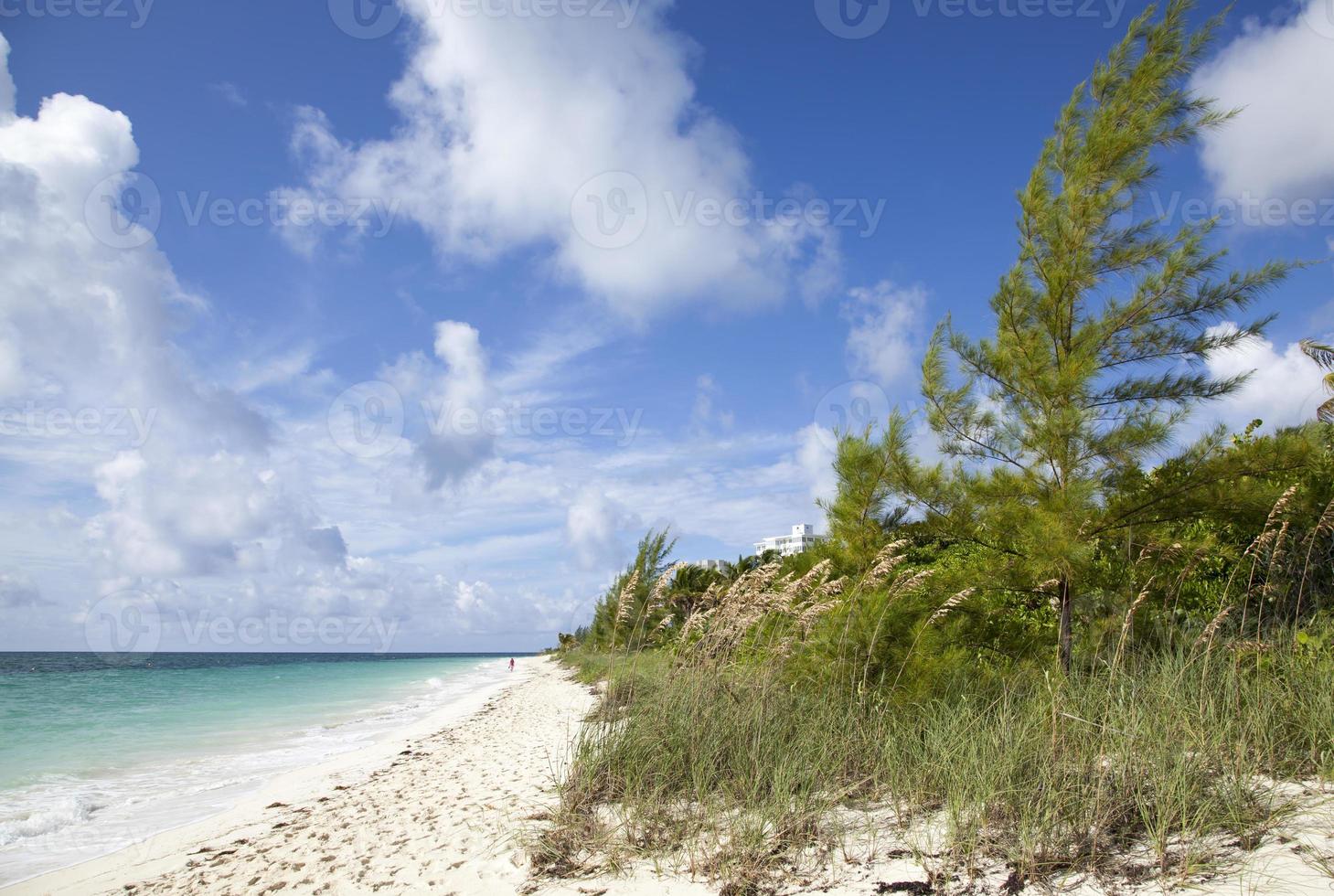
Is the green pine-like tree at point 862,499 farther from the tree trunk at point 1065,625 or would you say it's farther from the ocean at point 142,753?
the ocean at point 142,753

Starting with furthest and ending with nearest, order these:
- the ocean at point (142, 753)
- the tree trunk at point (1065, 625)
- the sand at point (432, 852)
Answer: the ocean at point (142, 753) → the tree trunk at point (1065, 625) → the sand at point (432, 852)

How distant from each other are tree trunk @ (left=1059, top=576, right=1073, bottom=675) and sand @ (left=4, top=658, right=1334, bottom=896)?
3236 mm

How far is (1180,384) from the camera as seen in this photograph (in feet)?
25.5

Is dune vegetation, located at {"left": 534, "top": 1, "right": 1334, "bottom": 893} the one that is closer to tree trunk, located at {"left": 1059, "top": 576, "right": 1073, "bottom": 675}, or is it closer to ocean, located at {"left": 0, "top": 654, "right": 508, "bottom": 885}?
tree trunk, located at {"left": 1059, "top": 576, "right": 1073, "bottom": 675}

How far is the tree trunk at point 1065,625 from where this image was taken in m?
7.28

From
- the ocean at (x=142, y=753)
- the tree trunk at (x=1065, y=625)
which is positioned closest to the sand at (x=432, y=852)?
the ocean at (x=142, y=753)

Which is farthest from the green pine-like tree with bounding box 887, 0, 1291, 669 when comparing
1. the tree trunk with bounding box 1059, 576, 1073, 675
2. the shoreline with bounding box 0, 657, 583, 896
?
the shoreline with bounding box 0, 657, 583, 896

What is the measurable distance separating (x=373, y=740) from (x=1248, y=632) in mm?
14841

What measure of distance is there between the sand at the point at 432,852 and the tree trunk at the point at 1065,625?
3236mm

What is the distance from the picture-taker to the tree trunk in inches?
287

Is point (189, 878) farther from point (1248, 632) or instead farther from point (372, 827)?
point (1248, 632)

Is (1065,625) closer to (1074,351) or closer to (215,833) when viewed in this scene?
(1074,351)

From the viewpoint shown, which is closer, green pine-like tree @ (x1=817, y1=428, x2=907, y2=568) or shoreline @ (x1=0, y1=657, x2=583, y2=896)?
shoreline @ (x1=0, y1=657, x2=583, y2=896)

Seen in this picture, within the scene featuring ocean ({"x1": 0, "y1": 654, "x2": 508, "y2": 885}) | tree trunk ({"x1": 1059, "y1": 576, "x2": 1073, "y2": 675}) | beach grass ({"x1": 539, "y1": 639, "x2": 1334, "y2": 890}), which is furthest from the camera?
ocean ({"x1": 0, "y1": 654, "x2": 508, "y2": 885})
